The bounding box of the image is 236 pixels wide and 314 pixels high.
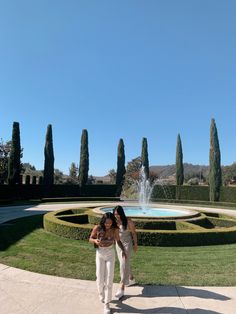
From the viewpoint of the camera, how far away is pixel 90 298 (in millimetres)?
5371

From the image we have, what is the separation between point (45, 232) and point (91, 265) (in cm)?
512

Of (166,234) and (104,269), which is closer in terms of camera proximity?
(104,269)

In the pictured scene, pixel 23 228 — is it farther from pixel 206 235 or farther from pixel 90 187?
pixel 90 187

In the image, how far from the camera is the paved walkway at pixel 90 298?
4.92m

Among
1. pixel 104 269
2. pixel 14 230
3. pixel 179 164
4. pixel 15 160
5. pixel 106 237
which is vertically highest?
pixel 179 164

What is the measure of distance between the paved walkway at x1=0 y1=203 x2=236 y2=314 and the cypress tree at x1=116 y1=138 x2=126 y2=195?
3296 centimetres

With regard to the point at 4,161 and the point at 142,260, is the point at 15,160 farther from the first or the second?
the point at 142,260

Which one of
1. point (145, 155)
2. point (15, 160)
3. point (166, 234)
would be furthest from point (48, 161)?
point (166, 234)

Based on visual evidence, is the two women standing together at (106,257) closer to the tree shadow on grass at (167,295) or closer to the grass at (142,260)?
the tree shadow on grass at (167,295)

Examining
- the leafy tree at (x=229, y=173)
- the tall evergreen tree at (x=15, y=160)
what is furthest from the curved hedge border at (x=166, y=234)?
the leafy tree at (x=229, y=173)

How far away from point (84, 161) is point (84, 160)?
0.15 meters

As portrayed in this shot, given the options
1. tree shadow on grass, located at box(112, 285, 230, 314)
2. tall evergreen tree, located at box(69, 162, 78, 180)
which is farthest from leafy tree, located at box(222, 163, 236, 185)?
tree shadow on grass, located at box(112, 285, 230, 314)

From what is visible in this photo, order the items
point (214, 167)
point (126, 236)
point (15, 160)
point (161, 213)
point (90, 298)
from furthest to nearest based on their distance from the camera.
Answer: point (214, 167) < point (15, 160) < point (161, 213) < point (126, 236) < point (90, 298)

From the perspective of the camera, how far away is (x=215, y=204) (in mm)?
30734
